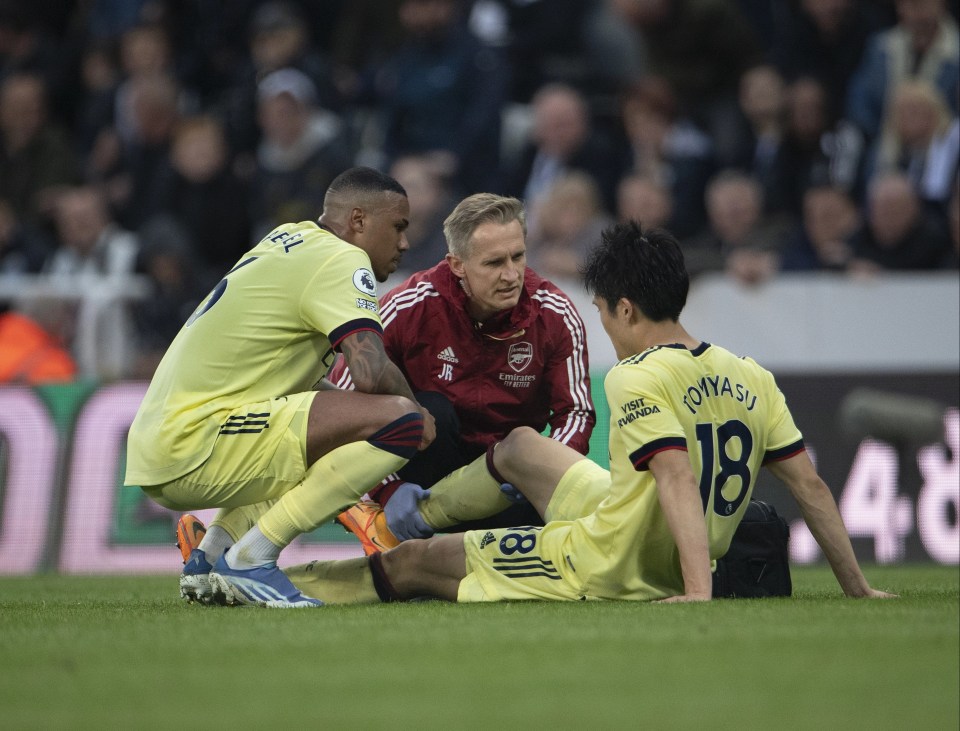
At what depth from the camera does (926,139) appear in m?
10.4

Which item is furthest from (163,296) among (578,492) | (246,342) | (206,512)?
(578,492)

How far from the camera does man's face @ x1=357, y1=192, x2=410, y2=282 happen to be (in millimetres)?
5906

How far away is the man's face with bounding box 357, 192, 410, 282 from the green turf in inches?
57.0

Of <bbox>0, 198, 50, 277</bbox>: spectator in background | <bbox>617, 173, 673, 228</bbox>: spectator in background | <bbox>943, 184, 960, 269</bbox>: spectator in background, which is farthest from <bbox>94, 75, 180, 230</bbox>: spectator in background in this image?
<bbox>943, 184, 960, 269</bbox>: spectator in background

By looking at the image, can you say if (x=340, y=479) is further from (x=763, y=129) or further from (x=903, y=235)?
(x=763, y=129)

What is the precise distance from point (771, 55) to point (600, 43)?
1.44 m

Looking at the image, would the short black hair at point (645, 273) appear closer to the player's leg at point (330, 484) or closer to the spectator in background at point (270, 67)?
the player's leg at point (330, 484)

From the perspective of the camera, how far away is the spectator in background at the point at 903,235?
980 centimetres

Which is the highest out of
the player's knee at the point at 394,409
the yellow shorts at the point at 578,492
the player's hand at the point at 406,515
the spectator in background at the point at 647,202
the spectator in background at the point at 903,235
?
the spectator in background at the point at 647,202

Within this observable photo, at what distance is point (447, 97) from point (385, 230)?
6.47m

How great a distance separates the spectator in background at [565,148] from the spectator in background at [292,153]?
5.24 feet

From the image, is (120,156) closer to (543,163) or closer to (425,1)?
(425,1)

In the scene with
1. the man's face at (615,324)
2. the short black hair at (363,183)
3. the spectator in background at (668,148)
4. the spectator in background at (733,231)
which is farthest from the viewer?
the spectator in background at (668,148)

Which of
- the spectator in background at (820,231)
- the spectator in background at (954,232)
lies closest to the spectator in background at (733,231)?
the spectator in background at (820,231)
